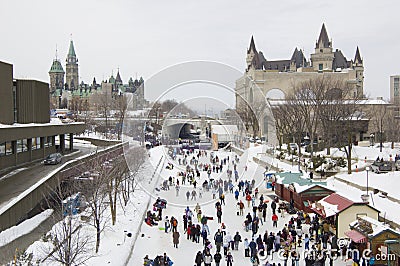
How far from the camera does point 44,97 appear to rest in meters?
31.2

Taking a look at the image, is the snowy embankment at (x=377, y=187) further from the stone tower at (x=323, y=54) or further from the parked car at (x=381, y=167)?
the stone tower at (x=323, y=54)

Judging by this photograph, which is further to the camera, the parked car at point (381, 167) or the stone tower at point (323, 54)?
the stone tower at point (323, 54)

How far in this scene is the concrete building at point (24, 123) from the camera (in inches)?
884

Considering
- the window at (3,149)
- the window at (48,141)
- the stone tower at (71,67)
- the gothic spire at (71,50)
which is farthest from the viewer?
the gothic spire at (71,50)

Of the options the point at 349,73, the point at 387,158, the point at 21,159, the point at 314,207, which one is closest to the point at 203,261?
the point at 314,207

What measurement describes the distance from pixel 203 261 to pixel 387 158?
84.2 feet

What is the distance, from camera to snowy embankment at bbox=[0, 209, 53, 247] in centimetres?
1296

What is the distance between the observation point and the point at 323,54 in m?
96.2

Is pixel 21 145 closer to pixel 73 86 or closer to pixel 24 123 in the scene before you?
pixel 24 123

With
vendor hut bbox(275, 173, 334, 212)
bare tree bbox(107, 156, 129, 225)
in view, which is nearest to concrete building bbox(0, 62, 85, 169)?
bare tree bbox(107, 156, 129, 225)

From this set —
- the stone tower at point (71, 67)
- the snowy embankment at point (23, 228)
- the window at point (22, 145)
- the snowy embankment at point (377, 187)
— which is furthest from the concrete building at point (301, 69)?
the stone tower at point (71, 67)

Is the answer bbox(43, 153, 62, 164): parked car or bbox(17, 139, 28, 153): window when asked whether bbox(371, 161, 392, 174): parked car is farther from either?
bbox(17, 139, 28, 153): window

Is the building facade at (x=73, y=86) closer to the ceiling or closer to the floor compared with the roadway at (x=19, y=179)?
closer to the ceiling

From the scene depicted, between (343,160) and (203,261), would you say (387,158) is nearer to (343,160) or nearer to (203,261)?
(343,160)
